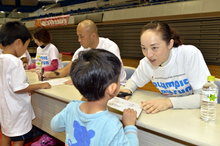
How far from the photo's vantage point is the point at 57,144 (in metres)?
2.12

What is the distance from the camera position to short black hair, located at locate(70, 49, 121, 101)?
73cm

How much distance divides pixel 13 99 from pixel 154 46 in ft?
4.52

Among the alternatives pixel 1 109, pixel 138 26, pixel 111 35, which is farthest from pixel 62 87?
pixel 111 35

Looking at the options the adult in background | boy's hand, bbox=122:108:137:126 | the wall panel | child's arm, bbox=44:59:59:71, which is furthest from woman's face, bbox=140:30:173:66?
the wall panel

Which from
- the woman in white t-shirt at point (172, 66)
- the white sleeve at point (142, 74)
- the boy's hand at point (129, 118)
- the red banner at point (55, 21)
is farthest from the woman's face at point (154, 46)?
the red banner at point (55, 21)

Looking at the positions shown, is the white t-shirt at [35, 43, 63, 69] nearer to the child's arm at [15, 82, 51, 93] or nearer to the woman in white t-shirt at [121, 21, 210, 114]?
the child's arm at [15, 82, 51, 93]

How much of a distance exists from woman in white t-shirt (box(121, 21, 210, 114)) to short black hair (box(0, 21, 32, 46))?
117 centimetres

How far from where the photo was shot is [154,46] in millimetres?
1216

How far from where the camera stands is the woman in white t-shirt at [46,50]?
8.88 feet

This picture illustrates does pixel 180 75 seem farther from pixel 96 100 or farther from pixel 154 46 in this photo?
pixel 96 100

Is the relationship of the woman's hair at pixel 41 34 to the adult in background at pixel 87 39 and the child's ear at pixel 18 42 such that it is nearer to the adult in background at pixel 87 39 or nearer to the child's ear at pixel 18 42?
the adult in background at pixel 87 39

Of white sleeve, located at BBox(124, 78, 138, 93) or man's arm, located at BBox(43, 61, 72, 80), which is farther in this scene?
man's arm, located at BBox(43, 61, 72, 80)

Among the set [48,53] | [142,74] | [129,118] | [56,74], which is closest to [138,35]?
[48,53]

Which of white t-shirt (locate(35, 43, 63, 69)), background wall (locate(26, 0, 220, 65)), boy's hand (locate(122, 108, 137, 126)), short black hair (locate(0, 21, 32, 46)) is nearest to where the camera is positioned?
boy's hand (locate(122, 108, 137, 126))
